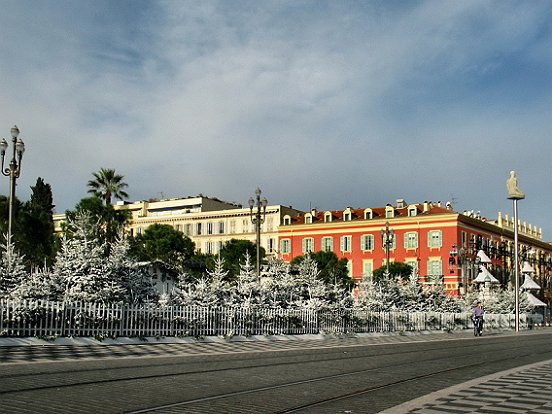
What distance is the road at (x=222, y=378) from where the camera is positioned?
9031mm

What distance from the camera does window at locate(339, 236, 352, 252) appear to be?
280 ft

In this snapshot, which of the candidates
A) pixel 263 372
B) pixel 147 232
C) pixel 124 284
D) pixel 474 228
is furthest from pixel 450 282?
pixel 263 372

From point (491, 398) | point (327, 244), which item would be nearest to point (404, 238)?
point (327, 244)

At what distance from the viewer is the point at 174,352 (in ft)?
63.8

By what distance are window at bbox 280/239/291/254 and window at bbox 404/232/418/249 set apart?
15959mm

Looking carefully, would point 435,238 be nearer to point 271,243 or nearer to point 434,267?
point 434,267

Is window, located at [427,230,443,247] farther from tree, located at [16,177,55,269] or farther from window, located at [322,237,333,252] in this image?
tree, located at [16,177,55,269]

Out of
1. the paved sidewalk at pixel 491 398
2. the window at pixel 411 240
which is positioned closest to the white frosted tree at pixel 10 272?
the paved sidewalk at pixel 491 398

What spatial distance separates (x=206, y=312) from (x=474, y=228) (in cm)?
6391

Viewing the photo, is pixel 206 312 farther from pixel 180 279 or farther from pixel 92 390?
pixel 92 390

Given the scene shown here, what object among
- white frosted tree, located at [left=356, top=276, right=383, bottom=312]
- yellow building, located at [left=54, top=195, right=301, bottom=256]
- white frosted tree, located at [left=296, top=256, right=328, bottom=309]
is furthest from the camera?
yellow building, located at [left=54, top=195, right=301, bottom=256]

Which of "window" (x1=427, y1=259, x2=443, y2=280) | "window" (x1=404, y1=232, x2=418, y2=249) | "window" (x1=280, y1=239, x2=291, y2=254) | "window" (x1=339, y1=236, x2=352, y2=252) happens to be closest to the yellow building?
"window" (x1=280, y1=239, x2=291, y2=254)

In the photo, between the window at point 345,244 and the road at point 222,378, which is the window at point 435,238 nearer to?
the window at point 345,244

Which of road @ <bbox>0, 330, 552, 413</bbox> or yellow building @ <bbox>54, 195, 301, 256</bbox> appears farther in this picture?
yellow building @ <bbox>54, 195, 301, 256</bbox>
